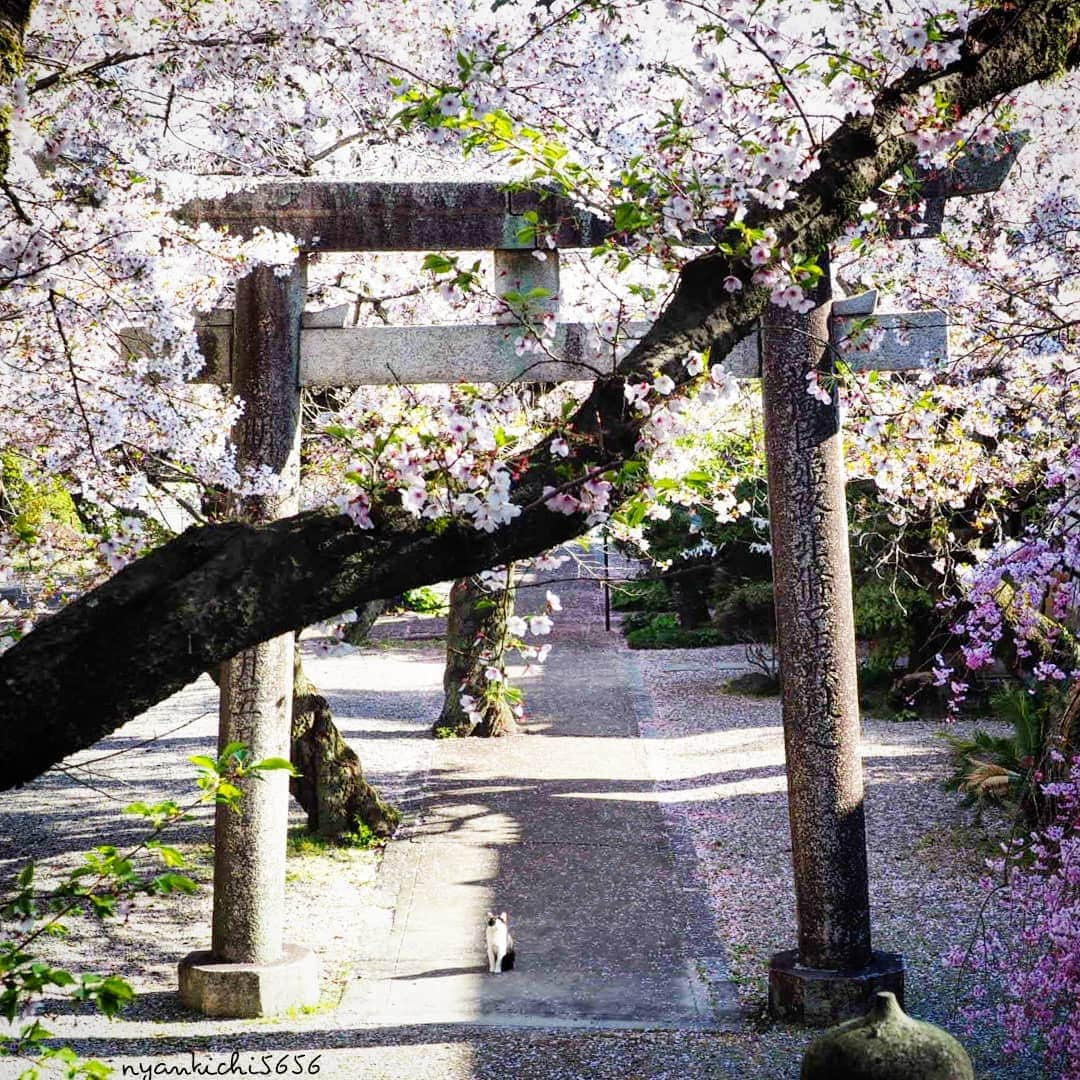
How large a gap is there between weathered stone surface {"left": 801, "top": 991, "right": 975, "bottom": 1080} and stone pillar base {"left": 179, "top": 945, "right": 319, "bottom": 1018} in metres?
2.62

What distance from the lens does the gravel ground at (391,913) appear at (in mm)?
4883

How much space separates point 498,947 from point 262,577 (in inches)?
172

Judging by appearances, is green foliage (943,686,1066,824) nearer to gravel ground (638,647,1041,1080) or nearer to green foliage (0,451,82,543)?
gravel ground (638,647,1041,1080)

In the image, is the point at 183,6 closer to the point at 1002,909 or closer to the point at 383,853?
the point at 383,853

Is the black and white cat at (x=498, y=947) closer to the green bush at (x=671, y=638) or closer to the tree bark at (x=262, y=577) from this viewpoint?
the tree bark at (x=262, y=577)

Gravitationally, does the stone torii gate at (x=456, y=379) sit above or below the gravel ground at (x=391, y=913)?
above

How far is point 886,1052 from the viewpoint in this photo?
3.62 m

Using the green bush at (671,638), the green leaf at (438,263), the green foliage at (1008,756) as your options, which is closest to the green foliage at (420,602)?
the green bush at (671,638)

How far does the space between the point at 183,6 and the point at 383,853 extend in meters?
5.47

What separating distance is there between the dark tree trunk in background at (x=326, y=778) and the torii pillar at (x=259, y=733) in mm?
2848

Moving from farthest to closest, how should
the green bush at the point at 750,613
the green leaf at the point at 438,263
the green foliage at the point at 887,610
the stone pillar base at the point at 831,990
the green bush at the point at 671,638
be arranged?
the green bush at the point at 671,638 → the green bush at the point at 750,613 → the green foliage at the point at 887,610 → the stone pillar base at the point at 831,990 → the green leaf at the point at 438,263

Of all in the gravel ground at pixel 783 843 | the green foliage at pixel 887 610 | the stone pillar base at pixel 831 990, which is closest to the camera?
the stone pillar base at pixel 831 990

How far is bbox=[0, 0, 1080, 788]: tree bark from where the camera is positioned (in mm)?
1939

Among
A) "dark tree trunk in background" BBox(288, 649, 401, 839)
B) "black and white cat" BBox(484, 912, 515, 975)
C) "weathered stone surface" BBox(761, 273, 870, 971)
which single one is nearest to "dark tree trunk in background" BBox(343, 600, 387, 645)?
"dark tree trunk in background" BBox(288, 649, 401, 839)
